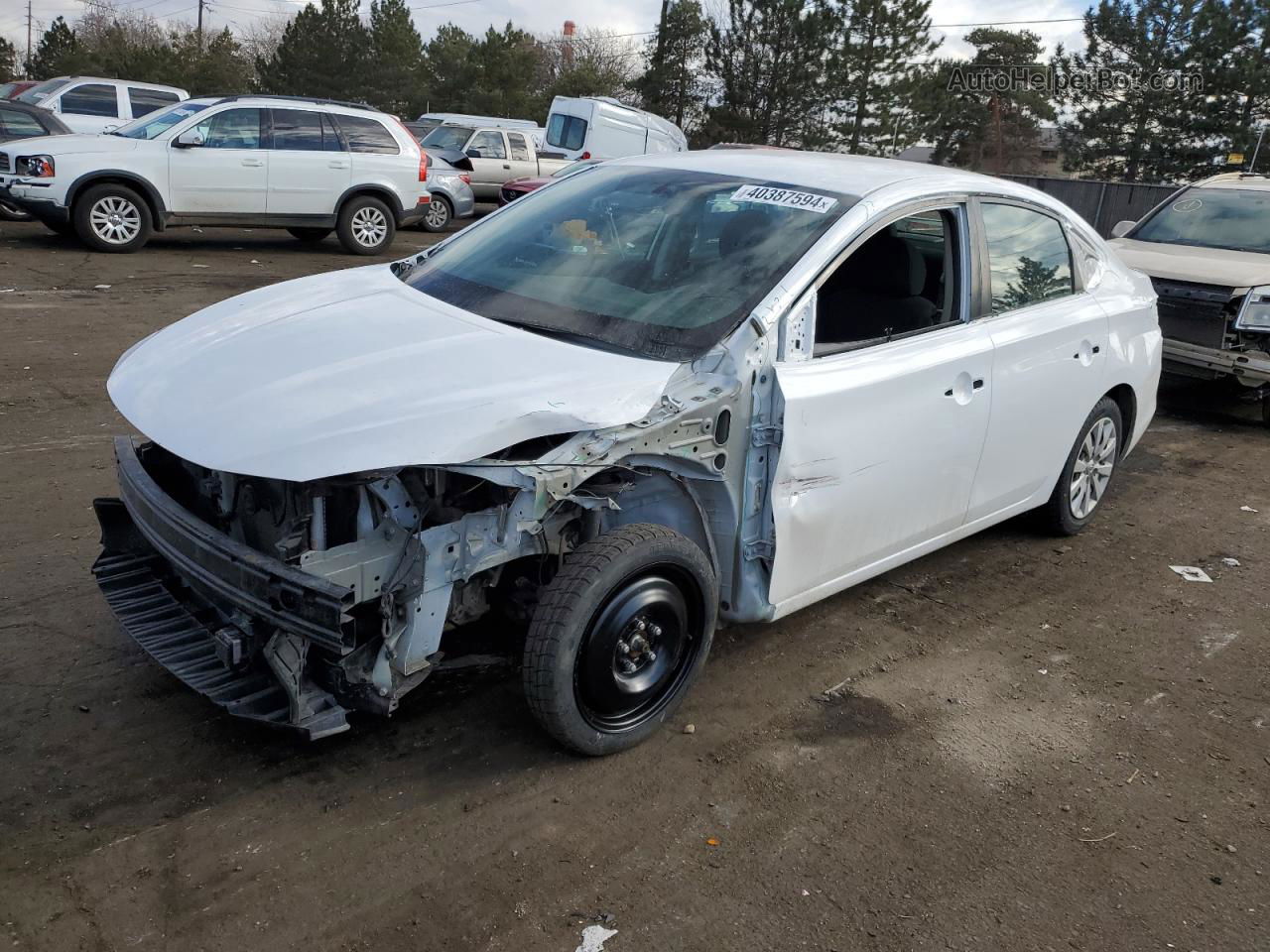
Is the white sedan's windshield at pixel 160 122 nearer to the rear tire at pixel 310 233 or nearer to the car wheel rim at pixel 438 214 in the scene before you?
the rear tire at pixel 310 233

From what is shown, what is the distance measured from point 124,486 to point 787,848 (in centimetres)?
242

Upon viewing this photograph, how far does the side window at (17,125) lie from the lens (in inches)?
554

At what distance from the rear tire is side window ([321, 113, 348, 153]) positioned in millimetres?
1100

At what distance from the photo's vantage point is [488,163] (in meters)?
20.6

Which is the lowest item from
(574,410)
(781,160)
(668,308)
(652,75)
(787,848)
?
(787,848)

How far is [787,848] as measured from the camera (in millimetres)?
3109

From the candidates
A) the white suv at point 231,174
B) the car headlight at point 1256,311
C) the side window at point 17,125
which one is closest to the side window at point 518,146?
the white suv at point 231,174

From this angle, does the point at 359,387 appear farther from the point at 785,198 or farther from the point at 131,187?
the point at 131,187

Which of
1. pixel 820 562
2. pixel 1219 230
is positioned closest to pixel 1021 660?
pixel 820 562

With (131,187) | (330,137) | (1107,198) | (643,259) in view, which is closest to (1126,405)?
(643,259)

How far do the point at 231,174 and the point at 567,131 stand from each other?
10.8m

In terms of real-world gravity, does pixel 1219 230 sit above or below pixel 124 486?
above

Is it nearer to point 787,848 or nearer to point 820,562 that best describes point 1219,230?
point 820,562

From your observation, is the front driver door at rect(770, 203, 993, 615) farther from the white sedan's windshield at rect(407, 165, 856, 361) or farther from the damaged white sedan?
the white sedan's windshield at rect(407, 165, 856, 361)
